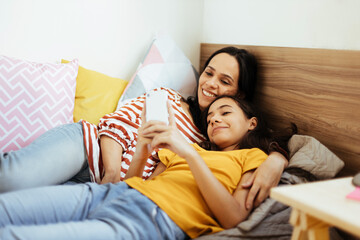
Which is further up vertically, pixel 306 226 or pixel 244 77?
pixel 244 77

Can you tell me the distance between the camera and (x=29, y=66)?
1.37 meters

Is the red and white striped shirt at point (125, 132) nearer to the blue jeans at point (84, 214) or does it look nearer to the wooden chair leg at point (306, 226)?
the blue jeans at point (84, 214)

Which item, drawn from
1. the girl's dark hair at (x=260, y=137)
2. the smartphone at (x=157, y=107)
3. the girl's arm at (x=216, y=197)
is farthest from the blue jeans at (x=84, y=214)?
the girl's dark hair at (x=260, y=137)

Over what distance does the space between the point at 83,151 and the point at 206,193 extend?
1.68ft

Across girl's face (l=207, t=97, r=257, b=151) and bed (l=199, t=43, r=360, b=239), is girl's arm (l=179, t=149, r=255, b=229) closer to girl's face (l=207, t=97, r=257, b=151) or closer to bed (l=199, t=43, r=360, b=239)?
bed (l=199, t=43, r=360, b=239)

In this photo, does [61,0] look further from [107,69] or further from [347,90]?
[347,90]

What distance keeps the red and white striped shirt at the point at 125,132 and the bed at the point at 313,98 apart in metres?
0.39

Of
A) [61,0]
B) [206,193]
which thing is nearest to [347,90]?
[206,193]

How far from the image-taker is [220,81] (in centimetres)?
153

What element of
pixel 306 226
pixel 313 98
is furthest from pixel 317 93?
pixel 306 226

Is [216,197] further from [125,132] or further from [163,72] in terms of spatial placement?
[163,72]

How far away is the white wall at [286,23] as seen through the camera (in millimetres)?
1188

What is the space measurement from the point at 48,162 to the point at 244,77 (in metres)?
0.90

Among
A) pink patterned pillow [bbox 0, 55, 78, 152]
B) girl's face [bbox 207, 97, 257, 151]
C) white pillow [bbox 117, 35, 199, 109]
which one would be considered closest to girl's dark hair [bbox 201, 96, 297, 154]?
girl's face [bbox 207, 97, 257, 151]
